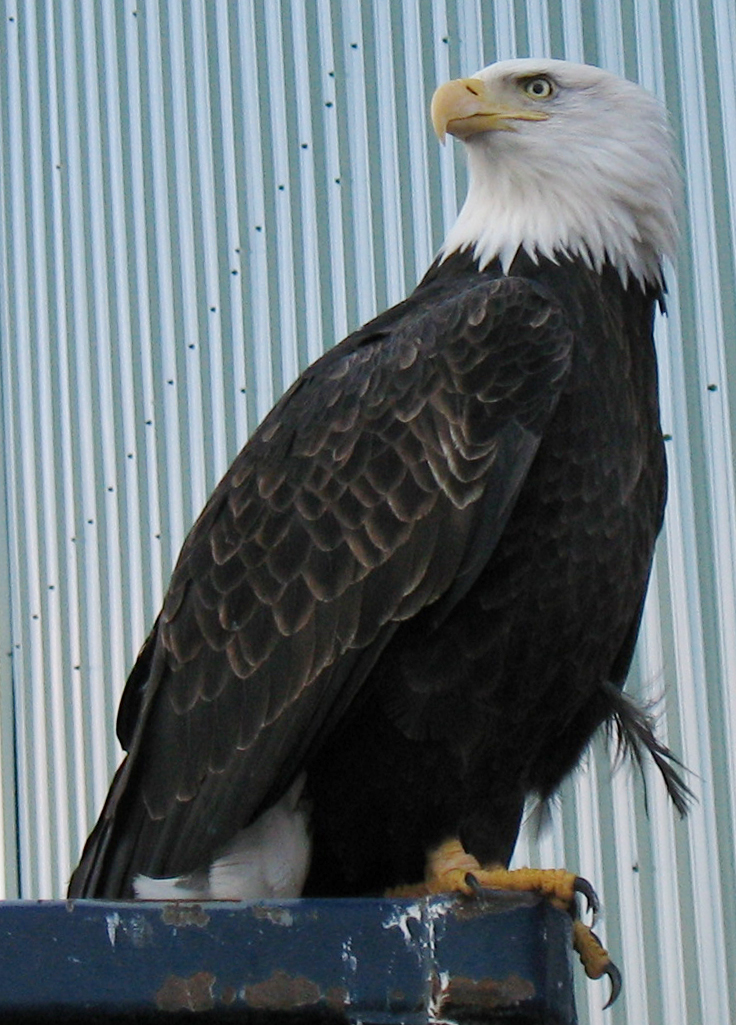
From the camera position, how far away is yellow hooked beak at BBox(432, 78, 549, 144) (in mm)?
2865

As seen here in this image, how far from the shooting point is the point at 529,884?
207 cm

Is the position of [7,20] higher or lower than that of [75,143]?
higher

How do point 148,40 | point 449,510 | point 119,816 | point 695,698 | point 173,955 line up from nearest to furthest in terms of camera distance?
point 173,955 < point 449,510 < point 119,816 < point 695,698 < point 148,40

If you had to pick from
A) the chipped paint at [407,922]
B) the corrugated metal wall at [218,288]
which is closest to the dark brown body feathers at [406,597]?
the corrugated metal wall at [218,288]

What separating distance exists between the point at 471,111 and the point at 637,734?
3.68ft

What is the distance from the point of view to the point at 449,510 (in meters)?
2.40

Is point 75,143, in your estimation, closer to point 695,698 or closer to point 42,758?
point 42,758

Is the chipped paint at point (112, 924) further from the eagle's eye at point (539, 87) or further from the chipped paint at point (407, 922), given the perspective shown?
the eagle's eye at point (539, 87)

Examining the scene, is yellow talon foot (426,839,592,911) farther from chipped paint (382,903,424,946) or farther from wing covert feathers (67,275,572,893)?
chipped paint (382,903,424,946)

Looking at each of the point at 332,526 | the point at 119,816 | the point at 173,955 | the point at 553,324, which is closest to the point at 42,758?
the point at 119,816

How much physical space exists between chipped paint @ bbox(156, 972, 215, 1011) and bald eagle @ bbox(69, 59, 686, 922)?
112 centimetres

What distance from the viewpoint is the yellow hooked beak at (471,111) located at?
2.87 meters

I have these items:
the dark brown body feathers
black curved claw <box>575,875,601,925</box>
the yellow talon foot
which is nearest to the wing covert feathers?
the dark brown body feathers

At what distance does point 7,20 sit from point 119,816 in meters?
2.58
